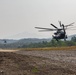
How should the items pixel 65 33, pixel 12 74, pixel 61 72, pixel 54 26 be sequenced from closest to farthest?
pixel 12 74
pixel 61 72
pixel 65 33
pixel 54 26

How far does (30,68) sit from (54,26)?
95.2 metres

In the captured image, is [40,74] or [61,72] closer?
[40,74]

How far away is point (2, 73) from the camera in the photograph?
19.9 m

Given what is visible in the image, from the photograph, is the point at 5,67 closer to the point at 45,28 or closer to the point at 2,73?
the point at 2,73

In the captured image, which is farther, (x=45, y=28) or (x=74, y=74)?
(x=45, y=28)

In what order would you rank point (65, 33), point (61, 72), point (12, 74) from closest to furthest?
point (12, 74) < point (61, 72) < point (65, 33)

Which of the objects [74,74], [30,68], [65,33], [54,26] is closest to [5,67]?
[30,68]

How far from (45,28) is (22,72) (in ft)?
301

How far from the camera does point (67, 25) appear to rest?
4766 inches

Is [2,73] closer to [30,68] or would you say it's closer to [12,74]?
[12,74]

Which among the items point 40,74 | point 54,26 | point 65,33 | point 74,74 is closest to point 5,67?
point 40,74

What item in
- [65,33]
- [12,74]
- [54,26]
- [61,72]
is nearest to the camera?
[12,74]

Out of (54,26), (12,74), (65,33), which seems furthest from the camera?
(54,26)

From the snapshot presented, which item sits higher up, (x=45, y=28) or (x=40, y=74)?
(x=45, y=28)
